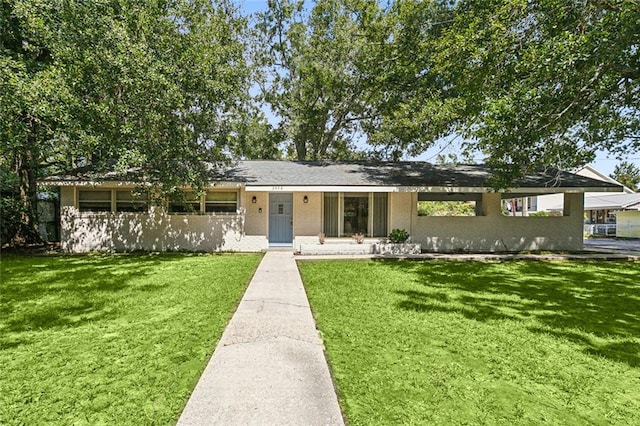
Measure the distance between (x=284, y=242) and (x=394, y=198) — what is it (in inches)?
185

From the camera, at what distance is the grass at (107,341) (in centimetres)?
274

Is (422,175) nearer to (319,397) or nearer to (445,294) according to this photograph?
(445,294)

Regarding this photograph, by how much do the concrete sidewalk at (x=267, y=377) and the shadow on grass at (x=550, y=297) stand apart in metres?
2.36

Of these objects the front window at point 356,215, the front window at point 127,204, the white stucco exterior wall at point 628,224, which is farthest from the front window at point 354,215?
the white stucco exterior wall at point 628,224

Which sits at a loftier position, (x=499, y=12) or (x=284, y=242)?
(x=499, y=12)

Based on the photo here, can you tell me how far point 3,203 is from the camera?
39.0ft

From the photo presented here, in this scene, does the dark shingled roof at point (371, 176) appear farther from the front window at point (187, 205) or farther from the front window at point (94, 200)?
the front window at point (187, 205)

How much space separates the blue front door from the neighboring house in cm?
4

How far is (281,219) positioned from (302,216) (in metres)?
0.91

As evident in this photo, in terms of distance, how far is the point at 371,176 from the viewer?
44.8 ft

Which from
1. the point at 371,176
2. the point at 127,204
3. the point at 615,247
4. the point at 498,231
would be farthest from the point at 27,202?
the point at 615,247

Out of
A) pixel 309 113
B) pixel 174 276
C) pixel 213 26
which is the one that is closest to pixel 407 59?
pixel 309 113

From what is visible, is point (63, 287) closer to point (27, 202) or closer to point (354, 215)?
point (27, 202)

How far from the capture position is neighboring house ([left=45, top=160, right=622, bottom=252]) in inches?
494
